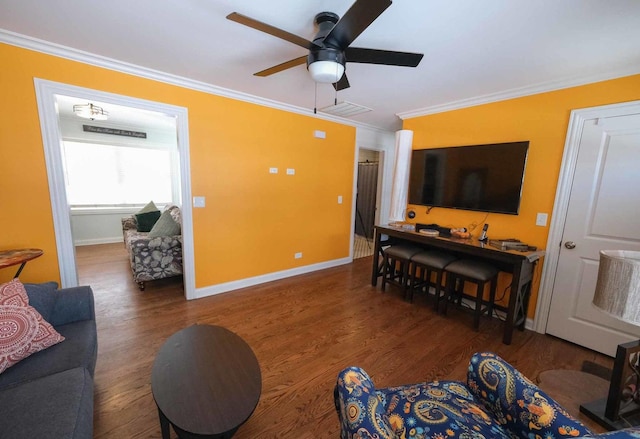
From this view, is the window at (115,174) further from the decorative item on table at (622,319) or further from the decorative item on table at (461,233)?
the decorative item on table at (622,319)

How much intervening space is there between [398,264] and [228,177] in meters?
2.62

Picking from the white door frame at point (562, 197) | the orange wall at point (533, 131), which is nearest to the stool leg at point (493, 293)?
the orange wall at point (533, 131)

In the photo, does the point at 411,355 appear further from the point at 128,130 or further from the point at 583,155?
the point at 128,130

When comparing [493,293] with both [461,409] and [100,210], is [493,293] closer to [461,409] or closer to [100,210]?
[461,409]

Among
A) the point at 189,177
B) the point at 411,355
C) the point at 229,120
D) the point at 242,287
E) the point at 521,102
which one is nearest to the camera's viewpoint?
the point at 411,355

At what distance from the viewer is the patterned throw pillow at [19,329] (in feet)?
3.99

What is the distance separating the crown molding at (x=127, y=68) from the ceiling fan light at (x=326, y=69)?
67.9 inches

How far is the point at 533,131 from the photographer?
8.11 feet

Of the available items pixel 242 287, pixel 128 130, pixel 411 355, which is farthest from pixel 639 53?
pixel 128 130

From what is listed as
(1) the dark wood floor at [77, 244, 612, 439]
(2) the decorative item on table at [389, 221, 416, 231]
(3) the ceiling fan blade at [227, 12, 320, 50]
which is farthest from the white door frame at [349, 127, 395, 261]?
(3) the ceiling fan blade at [227, 12, 320, 50]

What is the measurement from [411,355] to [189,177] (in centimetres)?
281

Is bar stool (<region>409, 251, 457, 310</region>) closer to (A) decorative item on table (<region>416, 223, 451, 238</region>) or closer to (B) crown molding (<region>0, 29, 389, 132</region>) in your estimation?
(A) decorative item on table (<region>416, 223, 451, 238</region>)

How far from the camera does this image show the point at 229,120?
2.94 meters

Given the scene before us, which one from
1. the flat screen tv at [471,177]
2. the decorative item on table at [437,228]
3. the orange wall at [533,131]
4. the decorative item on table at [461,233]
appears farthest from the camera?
the decorative item on table at [437,228]
